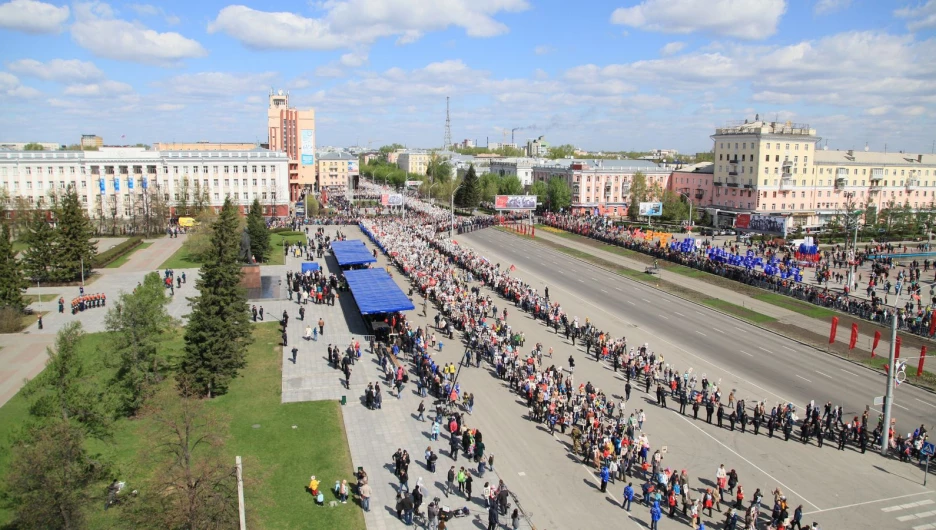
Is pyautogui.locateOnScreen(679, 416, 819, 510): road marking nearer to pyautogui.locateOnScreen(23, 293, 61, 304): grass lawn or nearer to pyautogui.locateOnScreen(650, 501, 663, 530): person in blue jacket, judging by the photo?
pyautogui.locateOnScreen(650, 501, 663, 530): person in blue jacket

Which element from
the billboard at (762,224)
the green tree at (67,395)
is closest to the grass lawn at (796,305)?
the billboard at (762,224)

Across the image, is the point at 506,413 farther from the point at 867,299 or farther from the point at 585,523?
the point at 867,299

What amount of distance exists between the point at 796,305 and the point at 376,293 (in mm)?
28616

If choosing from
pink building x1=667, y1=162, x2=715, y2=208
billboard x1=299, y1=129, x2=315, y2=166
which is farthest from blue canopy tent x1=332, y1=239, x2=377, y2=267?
billboard x1=299, y1=129, x2=315, y2=166

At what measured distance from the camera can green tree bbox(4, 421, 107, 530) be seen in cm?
1494

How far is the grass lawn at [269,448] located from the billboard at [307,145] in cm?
11178

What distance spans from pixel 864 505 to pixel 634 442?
22.5 ft

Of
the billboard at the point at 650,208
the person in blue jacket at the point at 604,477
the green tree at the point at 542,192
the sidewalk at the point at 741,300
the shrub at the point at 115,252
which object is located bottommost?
the person in blue jacket at the point at 604,477

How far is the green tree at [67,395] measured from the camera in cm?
1870

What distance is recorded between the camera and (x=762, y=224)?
250 ft

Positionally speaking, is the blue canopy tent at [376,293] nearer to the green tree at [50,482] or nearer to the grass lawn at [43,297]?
the green tree at [50,482]

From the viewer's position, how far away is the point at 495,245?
245 feet

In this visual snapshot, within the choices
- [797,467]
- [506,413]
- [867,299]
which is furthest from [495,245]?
[797,467]

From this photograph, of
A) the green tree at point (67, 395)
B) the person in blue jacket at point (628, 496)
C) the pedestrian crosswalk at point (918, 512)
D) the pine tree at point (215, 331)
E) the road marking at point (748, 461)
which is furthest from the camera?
the pine tree at point (215, 331)
